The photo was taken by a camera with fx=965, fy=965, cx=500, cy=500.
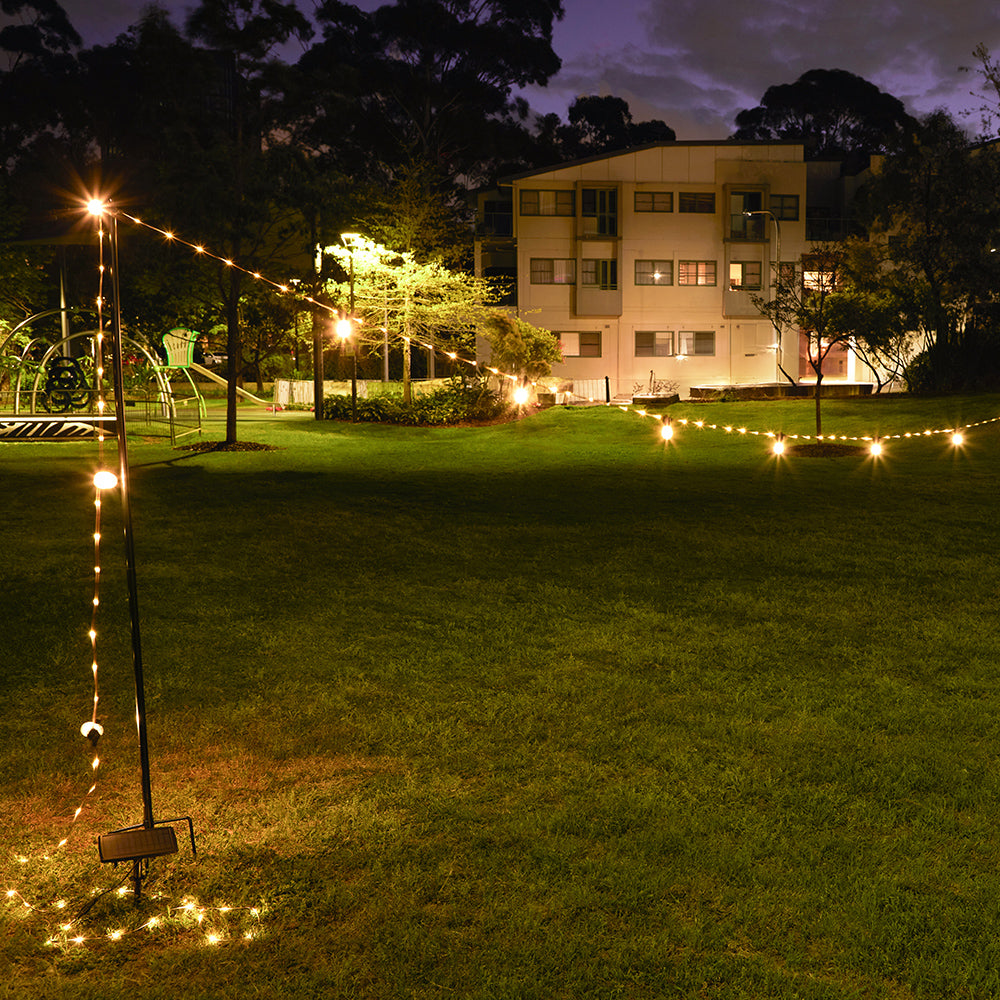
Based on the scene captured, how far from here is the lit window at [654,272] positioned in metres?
45.5

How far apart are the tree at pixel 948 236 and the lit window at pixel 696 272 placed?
15.6 metres

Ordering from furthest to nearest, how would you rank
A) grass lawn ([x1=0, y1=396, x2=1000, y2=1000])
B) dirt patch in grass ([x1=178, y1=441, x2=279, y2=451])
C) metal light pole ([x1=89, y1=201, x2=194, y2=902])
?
dirt patch in grass ([x1=178, y1=441, x2=279, y2=451]), metal light pole ([x1=89, y1=201, x2=194, y2=902]), grass lawn ([x1=0, y1=396, x2=1000, y2=1000])

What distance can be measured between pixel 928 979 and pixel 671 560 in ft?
20.5

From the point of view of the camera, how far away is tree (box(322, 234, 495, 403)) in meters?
33.8

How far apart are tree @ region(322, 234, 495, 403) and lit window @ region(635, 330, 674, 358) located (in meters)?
10.5

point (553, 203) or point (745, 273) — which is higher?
point (553, 203)

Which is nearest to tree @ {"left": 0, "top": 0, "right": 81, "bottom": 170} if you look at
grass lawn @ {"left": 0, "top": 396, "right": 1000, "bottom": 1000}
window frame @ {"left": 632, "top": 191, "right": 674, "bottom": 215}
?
window frame @ {"left": 632, "top": 191, "right": 674, "bottom": 215}

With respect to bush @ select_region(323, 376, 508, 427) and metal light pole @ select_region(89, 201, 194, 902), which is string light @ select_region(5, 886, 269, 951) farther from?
bush @ select_region(323, 376, 508, 427)

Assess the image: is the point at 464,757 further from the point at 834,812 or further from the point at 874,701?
the point at 874,701

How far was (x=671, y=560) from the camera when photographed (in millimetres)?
9234

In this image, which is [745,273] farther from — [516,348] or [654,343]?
[516,348]

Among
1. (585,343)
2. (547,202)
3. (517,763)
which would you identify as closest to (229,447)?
(517,763)

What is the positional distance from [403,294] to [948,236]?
58.6 ft

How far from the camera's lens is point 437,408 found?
92.2ft
